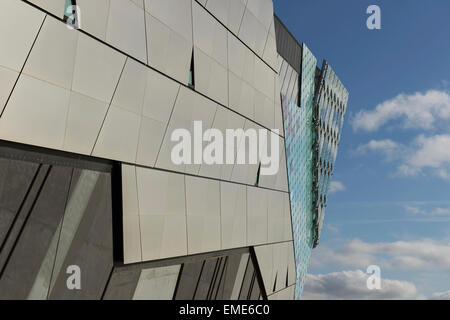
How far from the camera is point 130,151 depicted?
440 inches

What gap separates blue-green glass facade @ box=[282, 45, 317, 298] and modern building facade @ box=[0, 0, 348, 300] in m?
5.48

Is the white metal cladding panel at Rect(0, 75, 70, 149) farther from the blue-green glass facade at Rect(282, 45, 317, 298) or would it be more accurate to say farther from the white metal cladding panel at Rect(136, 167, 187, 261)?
the blue-green glass facade at Rect(282, 45, 317, 298)

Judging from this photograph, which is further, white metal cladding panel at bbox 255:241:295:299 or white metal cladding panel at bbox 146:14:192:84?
white metal cladding panel at bbox 255:241:295:299

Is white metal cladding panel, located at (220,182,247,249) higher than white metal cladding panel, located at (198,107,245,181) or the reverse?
the reverse

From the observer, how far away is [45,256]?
8.73m

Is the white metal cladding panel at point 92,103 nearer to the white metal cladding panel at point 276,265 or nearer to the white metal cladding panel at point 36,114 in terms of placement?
the white metal cladding panel at point 36,114

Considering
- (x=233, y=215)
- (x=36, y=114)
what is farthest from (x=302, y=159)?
(x=36, y=114)

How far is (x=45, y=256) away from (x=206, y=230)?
693 cm

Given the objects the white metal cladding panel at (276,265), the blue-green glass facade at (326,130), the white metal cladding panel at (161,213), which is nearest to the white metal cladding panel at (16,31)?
the white metal cladding panel at (161,213)

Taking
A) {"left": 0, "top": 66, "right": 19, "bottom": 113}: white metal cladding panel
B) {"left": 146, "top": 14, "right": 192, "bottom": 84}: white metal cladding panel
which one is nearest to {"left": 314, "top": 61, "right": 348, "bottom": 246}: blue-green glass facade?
{"left": 146, "top": 14, "right": 192, "bottom": 84}: white metal cladding panel

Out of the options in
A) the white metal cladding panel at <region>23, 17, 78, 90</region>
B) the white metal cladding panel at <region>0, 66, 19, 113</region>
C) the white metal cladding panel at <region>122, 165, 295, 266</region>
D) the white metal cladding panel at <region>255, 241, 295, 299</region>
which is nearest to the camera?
the white metal cladding panel at <region>0, 66, 19, 113</region>

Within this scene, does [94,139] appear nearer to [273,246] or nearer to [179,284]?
[179,284]

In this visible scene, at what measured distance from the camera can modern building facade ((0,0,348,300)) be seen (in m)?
8.31

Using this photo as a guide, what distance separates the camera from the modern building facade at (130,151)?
327 inches
